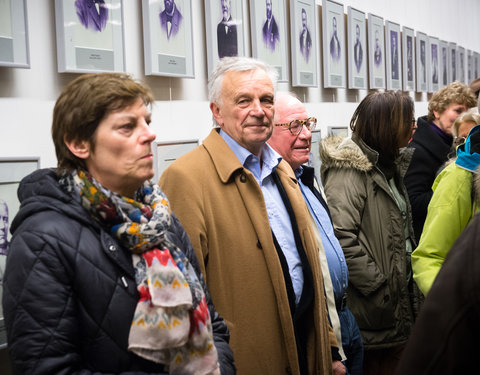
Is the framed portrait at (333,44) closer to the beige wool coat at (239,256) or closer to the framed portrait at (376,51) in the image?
the framed portrait at (376,51)

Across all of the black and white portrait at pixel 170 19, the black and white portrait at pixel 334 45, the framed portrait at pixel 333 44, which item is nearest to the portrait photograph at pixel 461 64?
the framed portrait at pixel 333 44

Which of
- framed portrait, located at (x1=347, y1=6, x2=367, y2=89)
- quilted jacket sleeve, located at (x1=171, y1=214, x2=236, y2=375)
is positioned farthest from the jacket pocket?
framed portrait, located at (x1=347, y1=6, x2=367, y2=89)

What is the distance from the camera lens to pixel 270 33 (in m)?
4.11

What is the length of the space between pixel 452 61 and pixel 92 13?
7.29 m

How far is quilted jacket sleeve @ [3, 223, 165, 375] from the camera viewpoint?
153 centimetres

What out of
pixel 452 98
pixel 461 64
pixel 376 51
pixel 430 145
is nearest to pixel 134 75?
pixel 430 145

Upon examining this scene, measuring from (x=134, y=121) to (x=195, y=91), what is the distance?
170cm

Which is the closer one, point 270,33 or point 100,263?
point 100,263

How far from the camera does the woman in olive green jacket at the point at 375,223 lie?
11.0 ft

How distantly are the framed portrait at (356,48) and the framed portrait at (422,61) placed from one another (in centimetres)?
190

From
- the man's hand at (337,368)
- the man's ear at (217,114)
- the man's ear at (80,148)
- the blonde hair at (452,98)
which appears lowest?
the man's hand at (337,368)

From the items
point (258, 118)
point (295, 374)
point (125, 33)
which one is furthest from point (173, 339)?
point (125, 33)

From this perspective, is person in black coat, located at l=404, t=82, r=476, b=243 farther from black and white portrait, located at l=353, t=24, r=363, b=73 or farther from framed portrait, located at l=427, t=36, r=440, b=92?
framed portrait, located at l=427, t=36, r=440, b=92

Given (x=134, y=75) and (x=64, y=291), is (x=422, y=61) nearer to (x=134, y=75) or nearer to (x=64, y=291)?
(x=134, y=75)
